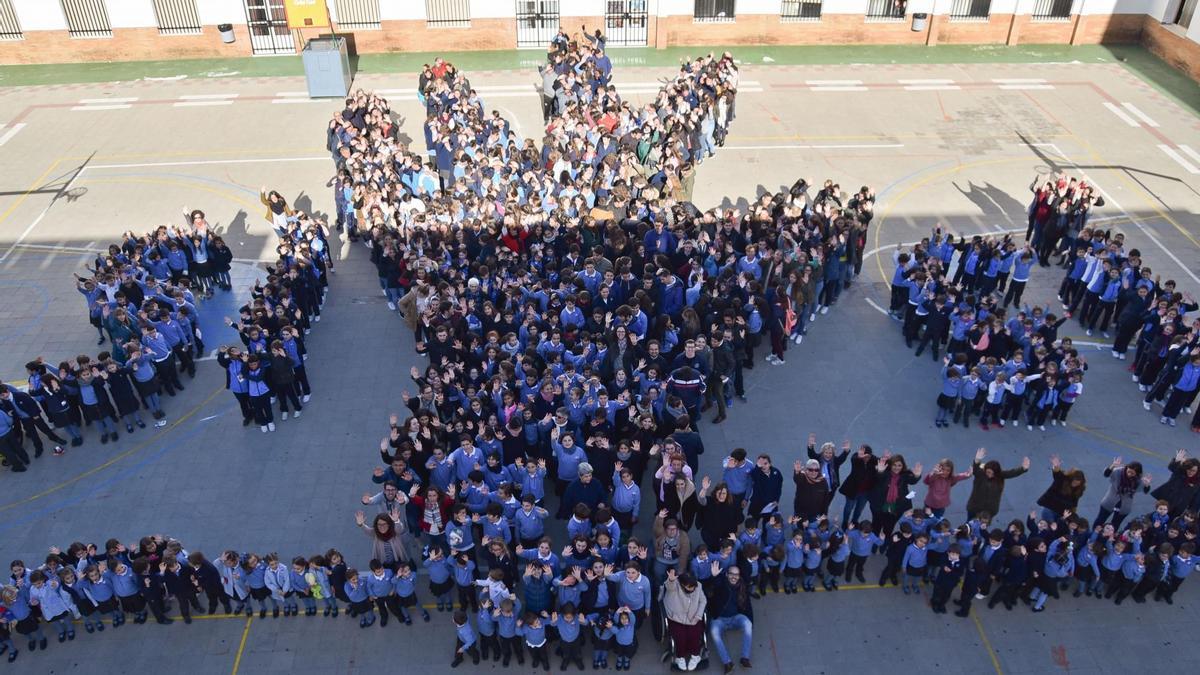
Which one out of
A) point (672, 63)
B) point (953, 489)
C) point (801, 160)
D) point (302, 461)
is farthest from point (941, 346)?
point (672, 63)

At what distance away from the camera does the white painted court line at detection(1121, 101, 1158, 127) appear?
990 inches

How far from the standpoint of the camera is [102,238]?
20.1 metres

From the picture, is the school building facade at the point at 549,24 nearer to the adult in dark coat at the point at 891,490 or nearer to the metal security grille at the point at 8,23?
the metal security grille at the point at 8,23

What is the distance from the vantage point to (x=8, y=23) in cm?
2920


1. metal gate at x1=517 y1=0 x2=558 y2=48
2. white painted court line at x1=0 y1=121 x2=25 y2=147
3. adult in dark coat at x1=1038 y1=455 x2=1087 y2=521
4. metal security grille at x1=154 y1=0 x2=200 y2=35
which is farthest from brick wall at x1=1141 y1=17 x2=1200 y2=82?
white painted court line at x1=0 y1=121 x2=25 y2=147

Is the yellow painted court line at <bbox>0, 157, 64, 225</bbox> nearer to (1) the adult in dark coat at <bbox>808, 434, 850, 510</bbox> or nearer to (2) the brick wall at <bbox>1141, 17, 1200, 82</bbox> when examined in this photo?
(1) the adult in dark coat at <bbox>808, 434, 850, 510</bbox>

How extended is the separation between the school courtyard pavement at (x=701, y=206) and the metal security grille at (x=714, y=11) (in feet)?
6.13

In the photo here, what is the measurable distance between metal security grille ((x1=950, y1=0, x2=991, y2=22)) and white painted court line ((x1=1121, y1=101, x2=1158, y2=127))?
668cm

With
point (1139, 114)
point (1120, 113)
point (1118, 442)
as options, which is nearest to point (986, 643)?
point (1118, 442)

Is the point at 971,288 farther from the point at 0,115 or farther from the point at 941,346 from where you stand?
the point at 0,115

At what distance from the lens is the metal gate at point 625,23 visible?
101 ft

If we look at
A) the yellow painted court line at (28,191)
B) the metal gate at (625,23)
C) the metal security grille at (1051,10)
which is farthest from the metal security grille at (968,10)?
the yellow painted court line at (28,191)

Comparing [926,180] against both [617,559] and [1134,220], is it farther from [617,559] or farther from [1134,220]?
[617,559]

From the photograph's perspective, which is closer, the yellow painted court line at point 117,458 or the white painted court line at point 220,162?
the yellow painted court line at point 117,458
